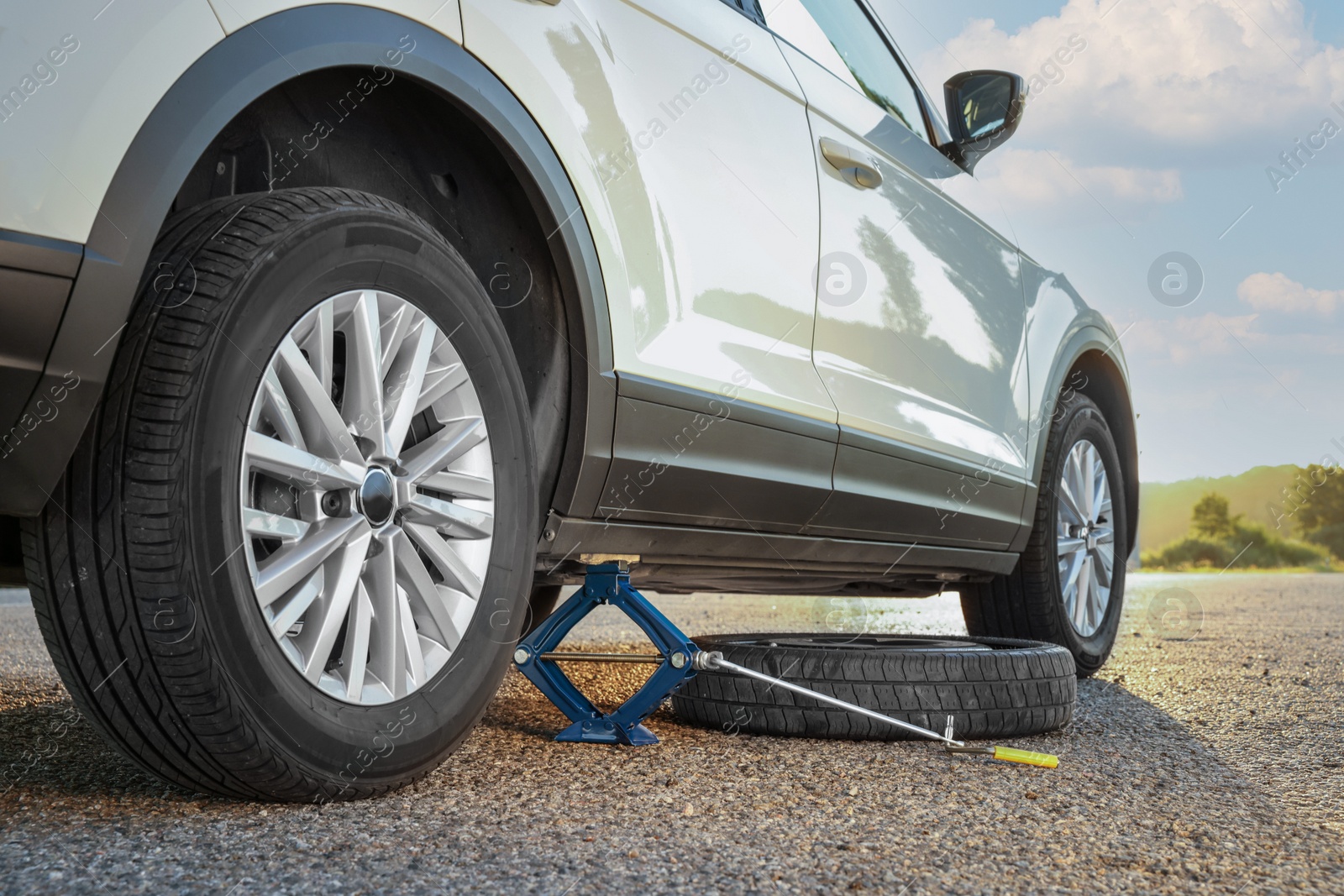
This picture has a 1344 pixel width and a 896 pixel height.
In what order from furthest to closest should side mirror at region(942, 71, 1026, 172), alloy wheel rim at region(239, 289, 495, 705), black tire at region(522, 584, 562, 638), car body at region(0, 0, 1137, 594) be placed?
black tire at region(522, 584, 562, 638), side mirror at region(942, 71, 1026, 172), alloy wheel rim at region(239, 289, 495, 705), car body at region(0, 0, 1137, 594)

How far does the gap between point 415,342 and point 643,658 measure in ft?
3.34

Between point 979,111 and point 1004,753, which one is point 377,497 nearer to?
point 1004,753

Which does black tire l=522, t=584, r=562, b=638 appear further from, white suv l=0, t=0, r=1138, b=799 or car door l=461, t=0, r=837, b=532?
car door l=461, t=0, r=837, b=532

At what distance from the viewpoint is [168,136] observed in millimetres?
1289

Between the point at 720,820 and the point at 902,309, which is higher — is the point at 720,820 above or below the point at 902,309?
below

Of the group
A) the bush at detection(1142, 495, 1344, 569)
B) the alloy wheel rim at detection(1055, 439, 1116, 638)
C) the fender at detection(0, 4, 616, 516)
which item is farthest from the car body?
the bush at detection(1142, 495, 1344, 569)

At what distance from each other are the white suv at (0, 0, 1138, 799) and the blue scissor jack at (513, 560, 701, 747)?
0.11m

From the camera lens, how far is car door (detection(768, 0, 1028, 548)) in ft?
8.37

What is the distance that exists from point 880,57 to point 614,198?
5.48 ft

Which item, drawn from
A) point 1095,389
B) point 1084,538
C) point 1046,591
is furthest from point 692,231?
point 1095,389

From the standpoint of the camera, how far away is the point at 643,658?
2.42 m

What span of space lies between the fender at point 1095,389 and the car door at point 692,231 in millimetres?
1331

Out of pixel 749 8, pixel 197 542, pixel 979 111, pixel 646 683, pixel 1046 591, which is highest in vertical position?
pixel 979 111

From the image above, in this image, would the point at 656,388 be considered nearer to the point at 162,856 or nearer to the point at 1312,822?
the point at 162,856
